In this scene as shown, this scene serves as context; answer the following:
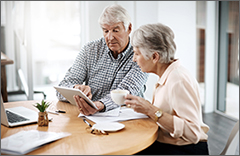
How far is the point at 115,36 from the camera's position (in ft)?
6.81

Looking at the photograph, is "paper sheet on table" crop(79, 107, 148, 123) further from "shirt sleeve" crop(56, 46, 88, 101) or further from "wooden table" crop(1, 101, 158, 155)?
"shirt sleeve" crop(56, 46, 88, 101)

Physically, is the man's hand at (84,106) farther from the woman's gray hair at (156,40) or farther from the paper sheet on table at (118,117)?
the woman's gray hair at (156,40)

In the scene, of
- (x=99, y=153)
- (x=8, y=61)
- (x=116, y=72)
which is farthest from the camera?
(x=8, y=61)

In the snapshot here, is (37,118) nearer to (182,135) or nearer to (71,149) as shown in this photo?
(71,149)

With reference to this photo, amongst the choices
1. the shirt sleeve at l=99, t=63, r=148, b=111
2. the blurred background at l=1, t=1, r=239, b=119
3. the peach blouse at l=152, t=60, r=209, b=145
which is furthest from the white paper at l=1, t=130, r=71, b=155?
the blurred background at l=1, t=1, r=239, b=119

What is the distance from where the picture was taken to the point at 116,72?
7.02 feet

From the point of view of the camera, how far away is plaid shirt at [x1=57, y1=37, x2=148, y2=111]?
2.06m

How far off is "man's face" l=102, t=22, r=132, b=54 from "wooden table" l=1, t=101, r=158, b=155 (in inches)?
26.1

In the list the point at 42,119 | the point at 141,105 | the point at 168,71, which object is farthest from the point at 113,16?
the point at 42,119

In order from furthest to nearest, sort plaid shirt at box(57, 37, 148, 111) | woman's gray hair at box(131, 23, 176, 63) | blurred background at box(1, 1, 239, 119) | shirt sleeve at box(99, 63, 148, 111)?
blurred background at box(1, 1, 239, 119)
plaid shirt at box(57, 37, 148, 111)
shirt sleeve at box(99, 63, 148, 111)
woman's gray hair at box(131, 23, 176, 63)

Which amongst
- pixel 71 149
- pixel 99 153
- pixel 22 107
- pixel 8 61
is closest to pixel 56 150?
pixel 71 149

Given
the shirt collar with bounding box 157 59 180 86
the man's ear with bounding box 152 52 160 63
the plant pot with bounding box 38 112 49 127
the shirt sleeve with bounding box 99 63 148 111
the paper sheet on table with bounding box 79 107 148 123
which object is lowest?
the paper sheet on table with bounding box 79 107 148 123

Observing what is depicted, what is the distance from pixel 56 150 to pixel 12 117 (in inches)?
21.1

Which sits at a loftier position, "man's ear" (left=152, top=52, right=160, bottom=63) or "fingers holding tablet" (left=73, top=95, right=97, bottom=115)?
"man's ear" (left=152, top=52, right=160, bottom=63)
